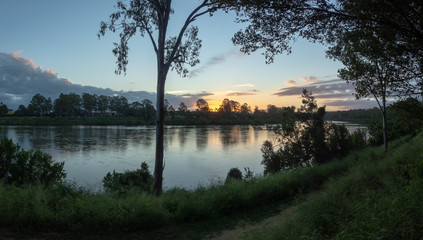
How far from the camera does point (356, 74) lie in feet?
36.6

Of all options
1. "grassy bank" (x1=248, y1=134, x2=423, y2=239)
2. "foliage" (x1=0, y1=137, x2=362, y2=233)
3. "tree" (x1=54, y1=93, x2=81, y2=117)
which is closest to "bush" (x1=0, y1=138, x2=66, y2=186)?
"foliage" (x1=0, y1=137, x2=362, y2=233)

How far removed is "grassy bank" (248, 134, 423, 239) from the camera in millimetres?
3059

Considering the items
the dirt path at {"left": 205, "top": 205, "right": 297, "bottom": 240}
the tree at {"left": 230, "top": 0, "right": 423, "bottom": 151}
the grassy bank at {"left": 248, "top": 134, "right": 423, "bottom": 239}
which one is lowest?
the dirt path at {"left": 205, "top": 205, "right": 297, "bottom": 240}

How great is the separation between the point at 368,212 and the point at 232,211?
3860 mm

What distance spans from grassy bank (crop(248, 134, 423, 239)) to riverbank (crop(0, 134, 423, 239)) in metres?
0.01

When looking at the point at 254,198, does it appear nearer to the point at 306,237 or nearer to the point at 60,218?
the point at 306,237

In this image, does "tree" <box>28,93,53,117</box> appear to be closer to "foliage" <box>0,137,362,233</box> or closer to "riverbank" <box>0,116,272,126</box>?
"riverbank" <box>0,116,272,126</box>

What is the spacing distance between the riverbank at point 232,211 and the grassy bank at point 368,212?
1 cm

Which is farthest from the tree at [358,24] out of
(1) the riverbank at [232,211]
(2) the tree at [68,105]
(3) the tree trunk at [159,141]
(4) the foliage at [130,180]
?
(2) the tree at [68,105]

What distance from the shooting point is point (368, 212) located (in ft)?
12.3

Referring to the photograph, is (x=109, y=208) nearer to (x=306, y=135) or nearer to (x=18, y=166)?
(x=18, y=166)

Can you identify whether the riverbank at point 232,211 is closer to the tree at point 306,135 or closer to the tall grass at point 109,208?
the tall grass at point 109,208

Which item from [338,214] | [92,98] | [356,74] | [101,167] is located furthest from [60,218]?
[92,98]

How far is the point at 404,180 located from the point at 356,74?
279 inches
